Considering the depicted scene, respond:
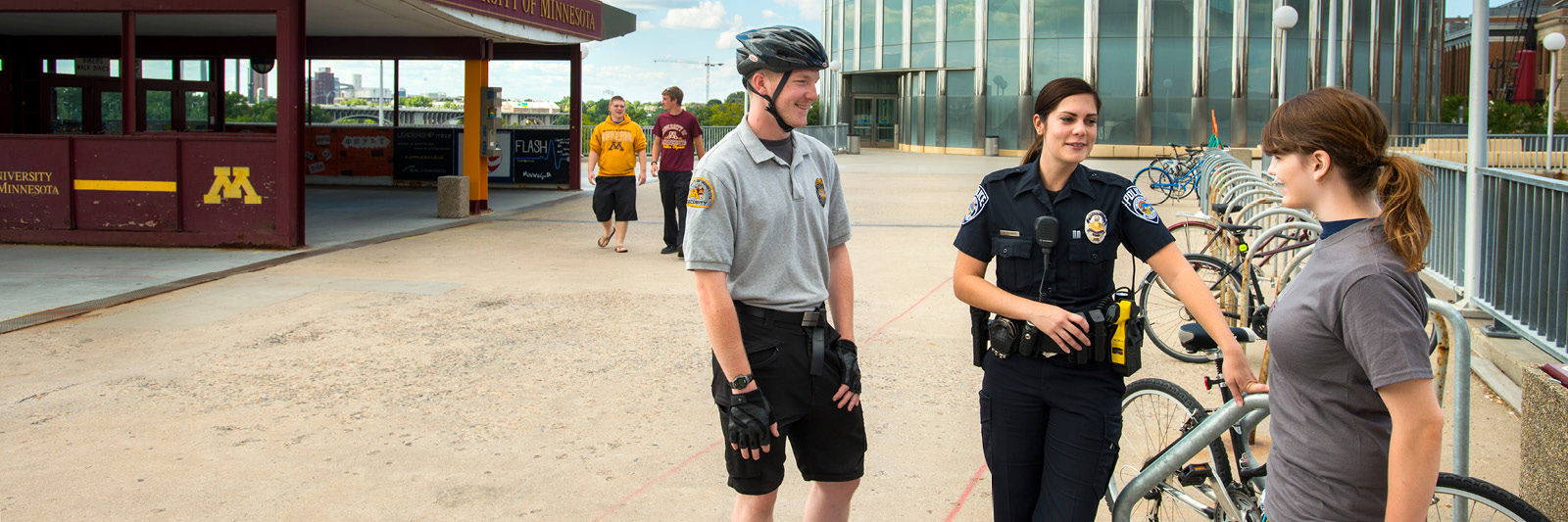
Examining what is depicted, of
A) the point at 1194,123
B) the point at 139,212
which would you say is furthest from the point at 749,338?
the point at 1194,123

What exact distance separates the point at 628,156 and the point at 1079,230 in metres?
9.09

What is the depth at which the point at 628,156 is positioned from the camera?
39.1 feet

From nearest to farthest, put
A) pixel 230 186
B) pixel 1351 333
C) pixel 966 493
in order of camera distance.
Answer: pixel 1351 333 < pixel 966 493 < pixel 230 186

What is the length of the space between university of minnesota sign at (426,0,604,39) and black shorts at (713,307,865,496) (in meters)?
11.3

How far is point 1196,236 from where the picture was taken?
9352 mm

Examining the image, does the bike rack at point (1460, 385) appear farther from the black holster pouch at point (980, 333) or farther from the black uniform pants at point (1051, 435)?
the black holster pouch at point (980, 333)

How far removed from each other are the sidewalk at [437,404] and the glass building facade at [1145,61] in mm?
32067

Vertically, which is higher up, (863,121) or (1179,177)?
(863,121)

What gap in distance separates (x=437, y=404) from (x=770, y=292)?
3.30 meters

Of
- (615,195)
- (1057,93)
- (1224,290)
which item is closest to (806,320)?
(1057,93)

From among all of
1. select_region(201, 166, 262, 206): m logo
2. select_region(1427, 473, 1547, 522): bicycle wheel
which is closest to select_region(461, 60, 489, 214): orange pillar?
select_region(201, 166, 262, 206): m logo

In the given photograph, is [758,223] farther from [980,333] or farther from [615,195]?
[615,195]

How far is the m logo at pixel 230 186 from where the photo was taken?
11961 mm

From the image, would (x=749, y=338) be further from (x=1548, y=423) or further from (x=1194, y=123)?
(x=1194, y=123)
